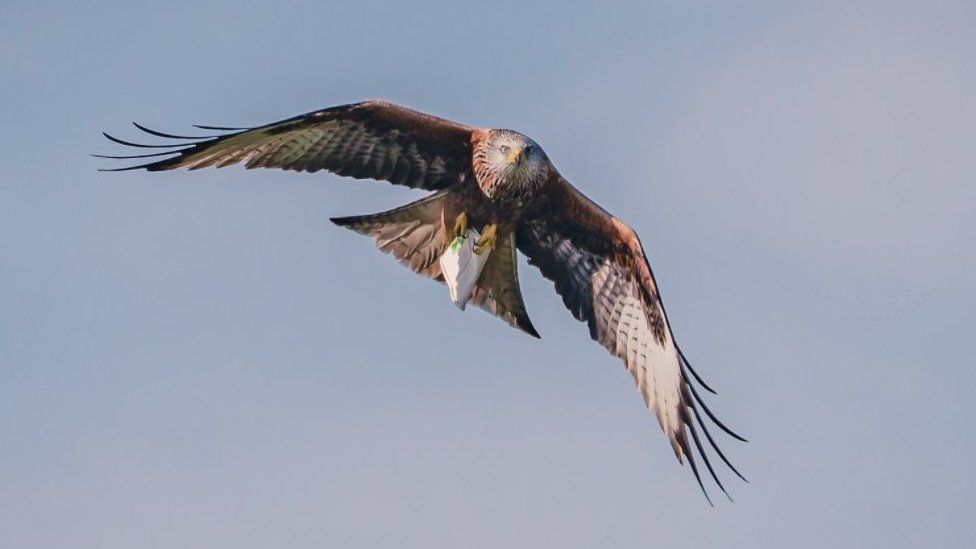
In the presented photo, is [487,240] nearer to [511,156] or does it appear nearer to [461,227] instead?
[461,227]

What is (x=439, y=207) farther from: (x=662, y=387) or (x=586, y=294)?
(x=662, y=387)

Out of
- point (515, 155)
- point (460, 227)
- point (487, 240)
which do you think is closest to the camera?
point (515, 155)

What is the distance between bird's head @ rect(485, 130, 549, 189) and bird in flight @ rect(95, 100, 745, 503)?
0.01 m

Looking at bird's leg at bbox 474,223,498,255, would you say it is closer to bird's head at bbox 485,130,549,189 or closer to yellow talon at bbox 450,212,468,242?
yellow talon at bbox 450,212,468,242

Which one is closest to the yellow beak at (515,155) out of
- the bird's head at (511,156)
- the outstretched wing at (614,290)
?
the bird's head at (511,156)

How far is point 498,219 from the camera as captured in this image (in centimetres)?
1171

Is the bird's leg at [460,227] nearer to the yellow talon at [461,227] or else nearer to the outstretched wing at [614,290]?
the yellow talon at [461,227]

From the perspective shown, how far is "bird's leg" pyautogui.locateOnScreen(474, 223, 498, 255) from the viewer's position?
38.4 feet

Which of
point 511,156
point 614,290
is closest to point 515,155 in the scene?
point 511,156

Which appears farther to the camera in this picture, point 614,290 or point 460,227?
point 614,290

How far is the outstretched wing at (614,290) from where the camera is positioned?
38.5 ft

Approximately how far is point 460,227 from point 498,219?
31 cm

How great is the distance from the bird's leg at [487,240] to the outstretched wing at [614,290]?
0.35 m

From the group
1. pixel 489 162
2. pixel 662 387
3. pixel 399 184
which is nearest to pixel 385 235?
pixel 399 184
